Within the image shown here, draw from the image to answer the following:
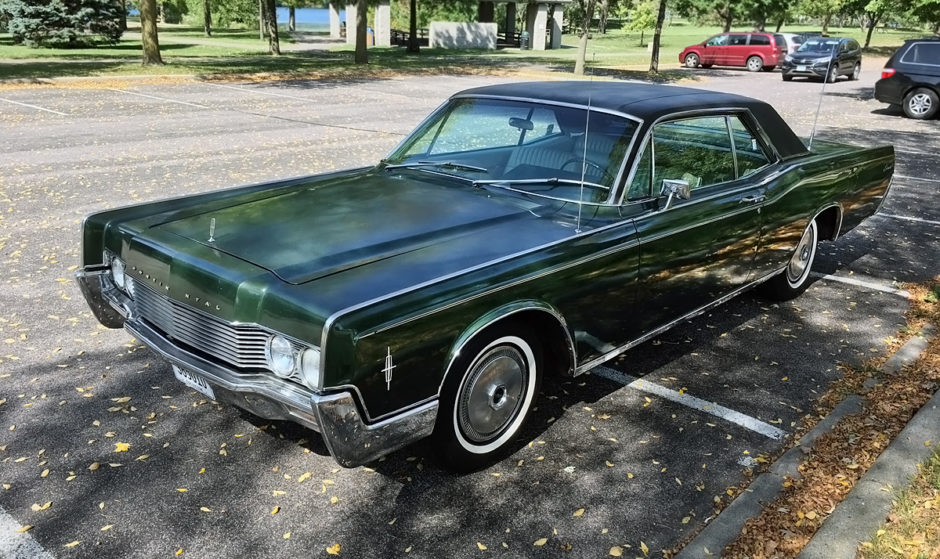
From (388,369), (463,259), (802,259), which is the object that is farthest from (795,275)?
(388,369)

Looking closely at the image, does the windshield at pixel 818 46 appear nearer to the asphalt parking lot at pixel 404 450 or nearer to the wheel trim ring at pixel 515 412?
the asphalt parking lot at pixel 404 450

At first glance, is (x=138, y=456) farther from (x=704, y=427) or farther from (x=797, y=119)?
(x=797, y=119)

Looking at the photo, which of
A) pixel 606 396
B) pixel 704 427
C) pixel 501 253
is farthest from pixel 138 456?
pixel 704 427

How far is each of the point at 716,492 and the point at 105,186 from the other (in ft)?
27.5

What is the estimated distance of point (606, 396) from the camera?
4.35 meters

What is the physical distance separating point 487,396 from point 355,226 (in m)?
1.05

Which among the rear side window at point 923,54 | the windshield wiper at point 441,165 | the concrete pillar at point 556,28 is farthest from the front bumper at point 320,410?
the concrete pillar at point 556,28

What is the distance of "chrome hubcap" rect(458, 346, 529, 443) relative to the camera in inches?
133

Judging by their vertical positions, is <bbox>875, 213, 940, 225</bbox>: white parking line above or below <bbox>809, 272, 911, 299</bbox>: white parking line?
above

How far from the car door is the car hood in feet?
2.28

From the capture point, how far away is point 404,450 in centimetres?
374

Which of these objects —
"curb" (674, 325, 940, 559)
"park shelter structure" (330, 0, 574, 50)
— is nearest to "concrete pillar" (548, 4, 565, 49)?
"park shelter structure" (330, 0, 574, 50)

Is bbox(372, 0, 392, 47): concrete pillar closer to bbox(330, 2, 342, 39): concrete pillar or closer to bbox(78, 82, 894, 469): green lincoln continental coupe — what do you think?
bbox(330, 2, 342, 39): concrete pillar

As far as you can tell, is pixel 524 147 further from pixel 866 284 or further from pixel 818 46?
pixel 818 46
